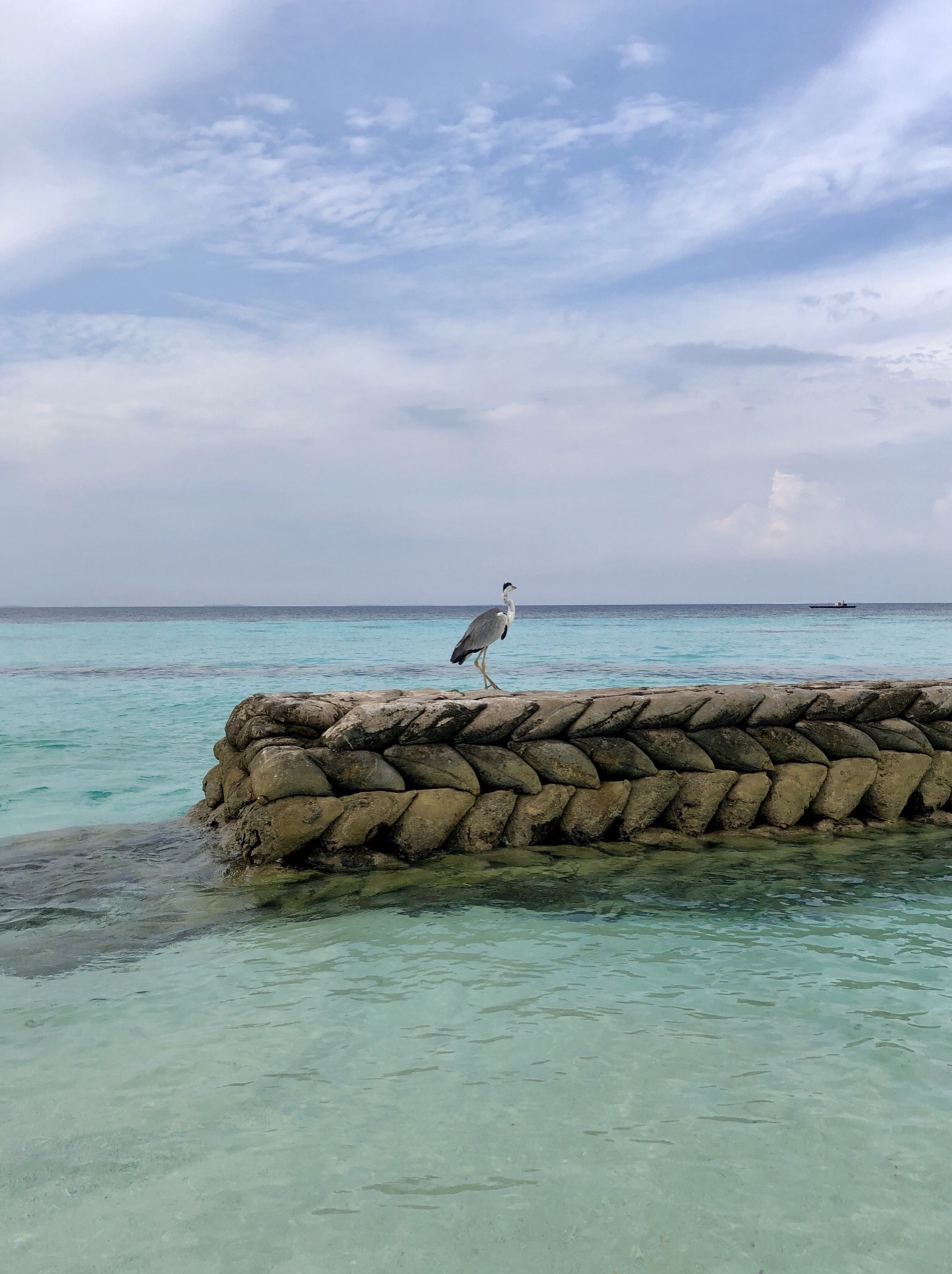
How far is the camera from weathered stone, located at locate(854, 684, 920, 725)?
21.7ft

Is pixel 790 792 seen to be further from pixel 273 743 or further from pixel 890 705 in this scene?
pixel 273 743

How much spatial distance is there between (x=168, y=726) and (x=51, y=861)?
8.21 m

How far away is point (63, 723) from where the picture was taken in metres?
14.8

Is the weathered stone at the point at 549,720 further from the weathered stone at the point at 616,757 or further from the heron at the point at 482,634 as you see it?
the heron at the point at 482,634

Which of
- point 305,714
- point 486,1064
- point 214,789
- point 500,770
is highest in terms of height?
point 305,714

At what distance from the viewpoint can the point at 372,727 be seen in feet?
19.0

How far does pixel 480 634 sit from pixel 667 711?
3.14 meters

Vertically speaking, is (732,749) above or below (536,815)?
above

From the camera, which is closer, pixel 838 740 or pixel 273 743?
pixel 273 743

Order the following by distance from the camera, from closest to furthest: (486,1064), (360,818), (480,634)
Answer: (486,1064) → (360,818) → (480,634)

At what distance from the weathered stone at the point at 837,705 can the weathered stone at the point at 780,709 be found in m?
0.06

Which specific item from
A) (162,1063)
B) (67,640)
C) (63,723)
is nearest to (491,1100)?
(162,1063)

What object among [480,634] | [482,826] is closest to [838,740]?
[482,826]

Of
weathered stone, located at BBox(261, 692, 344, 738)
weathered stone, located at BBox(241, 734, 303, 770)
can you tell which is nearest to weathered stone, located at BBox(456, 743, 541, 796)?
weathered stone, located at BBox(261, 692, 344, 738)
